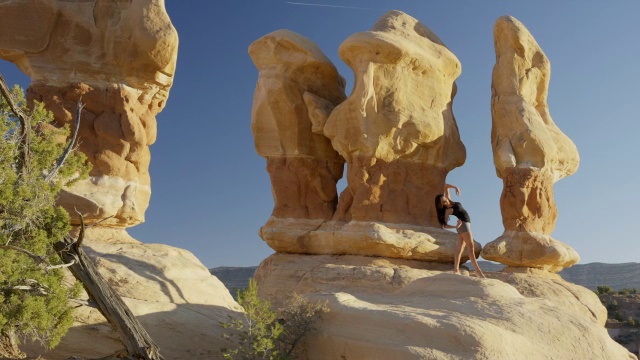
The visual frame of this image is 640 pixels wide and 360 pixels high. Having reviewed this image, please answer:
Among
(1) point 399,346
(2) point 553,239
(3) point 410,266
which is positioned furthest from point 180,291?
(2) point 553,239

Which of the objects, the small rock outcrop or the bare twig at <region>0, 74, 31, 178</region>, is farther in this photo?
the small rock outcrop

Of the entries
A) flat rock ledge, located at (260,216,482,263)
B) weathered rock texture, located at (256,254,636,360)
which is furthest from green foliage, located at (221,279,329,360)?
flat rock ledge, located at (260,216,482,263)

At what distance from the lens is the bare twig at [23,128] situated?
6668mm

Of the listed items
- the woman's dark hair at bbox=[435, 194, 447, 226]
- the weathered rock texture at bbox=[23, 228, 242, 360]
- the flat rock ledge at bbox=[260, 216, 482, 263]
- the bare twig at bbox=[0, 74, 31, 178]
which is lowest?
the weathered rock texture at bbox=[23, 228, 242, 360]

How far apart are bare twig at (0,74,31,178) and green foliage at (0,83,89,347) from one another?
4 centimetres

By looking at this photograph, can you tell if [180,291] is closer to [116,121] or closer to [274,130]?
[116,121]

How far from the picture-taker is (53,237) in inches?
267

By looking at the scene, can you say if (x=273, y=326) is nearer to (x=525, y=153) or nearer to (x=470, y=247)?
(x=470, y=247)

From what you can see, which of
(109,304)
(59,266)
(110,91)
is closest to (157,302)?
(109,304)

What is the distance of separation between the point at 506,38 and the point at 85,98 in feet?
34.7

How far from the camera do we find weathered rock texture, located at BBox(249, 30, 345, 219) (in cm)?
1636

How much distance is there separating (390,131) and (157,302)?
25.2 feet

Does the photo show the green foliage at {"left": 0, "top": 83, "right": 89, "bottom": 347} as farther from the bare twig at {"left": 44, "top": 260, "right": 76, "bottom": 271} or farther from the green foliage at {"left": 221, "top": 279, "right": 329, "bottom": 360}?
the green foliage at {"left": 221, "top": 279, "right": 329, "bottom": 360}

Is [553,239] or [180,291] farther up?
[553,239]
